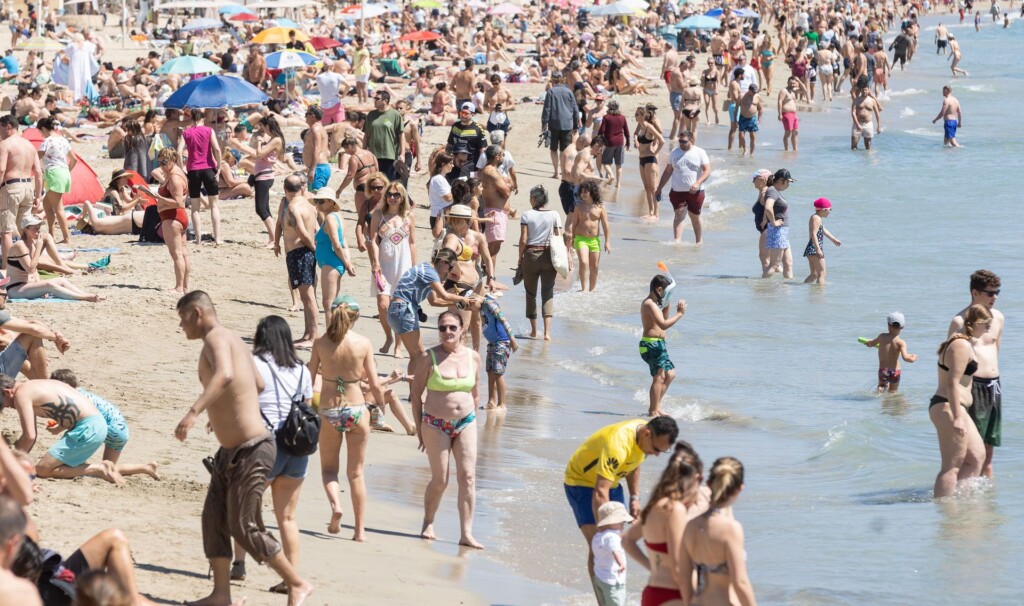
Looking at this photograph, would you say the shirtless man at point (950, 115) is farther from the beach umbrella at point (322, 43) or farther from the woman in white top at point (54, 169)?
the woman in white top at point (54, 169)

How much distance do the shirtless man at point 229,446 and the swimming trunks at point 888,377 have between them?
7235mm

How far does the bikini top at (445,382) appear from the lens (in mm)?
7352

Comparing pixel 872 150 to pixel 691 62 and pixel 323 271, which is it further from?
pixel 323 271

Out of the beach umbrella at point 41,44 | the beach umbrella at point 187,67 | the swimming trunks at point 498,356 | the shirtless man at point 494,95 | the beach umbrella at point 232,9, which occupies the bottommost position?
the swimming trunks at point 498,356

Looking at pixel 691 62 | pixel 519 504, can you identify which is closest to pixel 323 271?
pixel 519 504

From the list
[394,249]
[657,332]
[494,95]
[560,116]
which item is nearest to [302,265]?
[394,249]

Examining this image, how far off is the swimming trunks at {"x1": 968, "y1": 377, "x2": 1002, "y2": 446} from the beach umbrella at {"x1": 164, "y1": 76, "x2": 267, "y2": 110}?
1026 cm

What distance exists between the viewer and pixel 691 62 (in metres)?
27.8

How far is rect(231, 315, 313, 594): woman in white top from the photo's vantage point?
633 cm

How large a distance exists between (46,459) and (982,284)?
17.7 ft

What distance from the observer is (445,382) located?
736 cm

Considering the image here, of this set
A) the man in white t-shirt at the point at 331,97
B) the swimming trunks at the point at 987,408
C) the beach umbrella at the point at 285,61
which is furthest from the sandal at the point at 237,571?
the beach umbrella at the point at 285,61

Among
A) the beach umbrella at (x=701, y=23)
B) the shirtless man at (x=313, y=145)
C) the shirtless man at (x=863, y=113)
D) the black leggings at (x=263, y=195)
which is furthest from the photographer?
the beach umbrella at (x=701, y=23)

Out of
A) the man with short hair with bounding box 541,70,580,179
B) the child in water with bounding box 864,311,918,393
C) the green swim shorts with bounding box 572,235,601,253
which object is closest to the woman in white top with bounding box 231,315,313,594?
the child in water with bounding box 864,311,918,393
